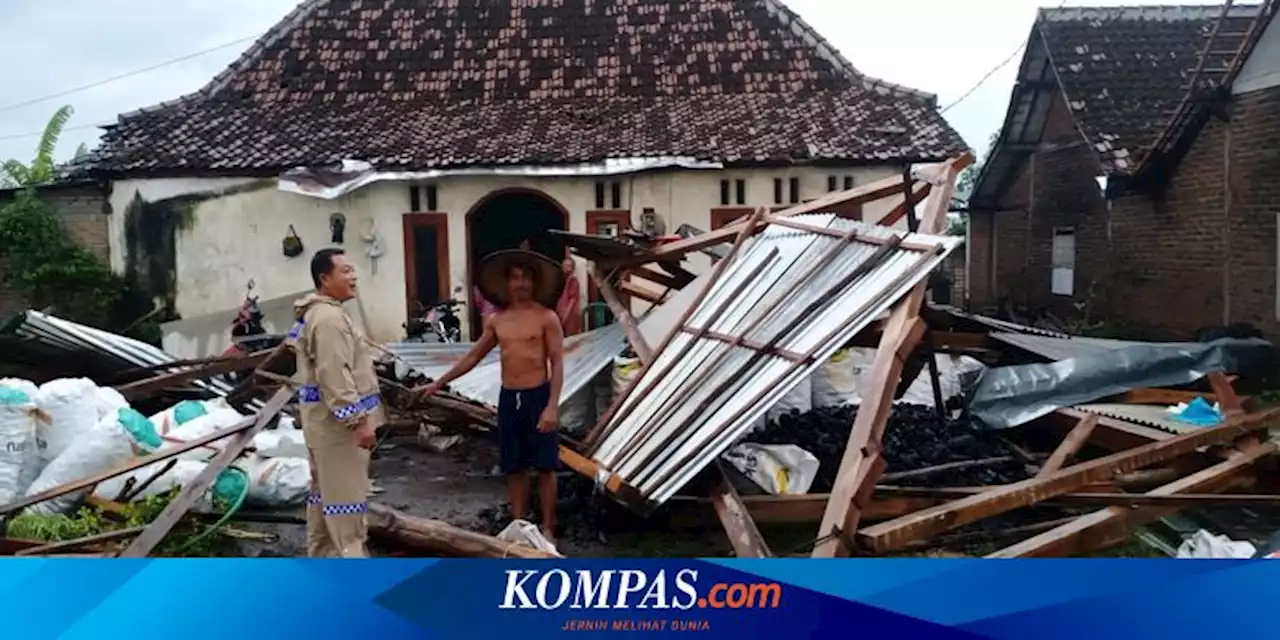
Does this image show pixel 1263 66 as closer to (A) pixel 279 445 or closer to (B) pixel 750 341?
(B) pixel 750 341

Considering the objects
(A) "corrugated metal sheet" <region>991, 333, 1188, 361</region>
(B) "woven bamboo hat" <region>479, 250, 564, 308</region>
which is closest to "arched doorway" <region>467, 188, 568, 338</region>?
(B) "woven bamboo hat" <region>479, 250, 564, 308</region>

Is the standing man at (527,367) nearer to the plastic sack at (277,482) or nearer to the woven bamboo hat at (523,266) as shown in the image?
the woven bamboo hat at (523,266)

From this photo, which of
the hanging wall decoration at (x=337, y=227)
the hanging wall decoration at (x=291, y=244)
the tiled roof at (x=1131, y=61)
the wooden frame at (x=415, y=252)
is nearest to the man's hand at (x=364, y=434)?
the tiled roof at (x=1131, y=61)


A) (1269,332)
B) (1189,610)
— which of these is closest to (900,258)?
(1269,332)

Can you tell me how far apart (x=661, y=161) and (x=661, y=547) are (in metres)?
4.47

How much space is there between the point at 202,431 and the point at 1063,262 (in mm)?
4485

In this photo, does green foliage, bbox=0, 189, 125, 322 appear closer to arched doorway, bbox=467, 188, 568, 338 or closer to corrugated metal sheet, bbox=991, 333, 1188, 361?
arched doorway, bbox=467, 188, 568, 338

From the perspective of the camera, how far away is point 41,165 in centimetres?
331

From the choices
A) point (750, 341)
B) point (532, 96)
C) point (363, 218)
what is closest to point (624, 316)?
point (750, 341)

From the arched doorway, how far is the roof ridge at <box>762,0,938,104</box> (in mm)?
2804

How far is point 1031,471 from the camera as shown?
4090 mm

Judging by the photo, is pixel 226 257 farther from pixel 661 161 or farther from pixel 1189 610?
pixel 1189 610

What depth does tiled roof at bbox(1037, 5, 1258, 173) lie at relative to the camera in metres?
3.16

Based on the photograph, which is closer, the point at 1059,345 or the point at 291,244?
the point at 1059,345
